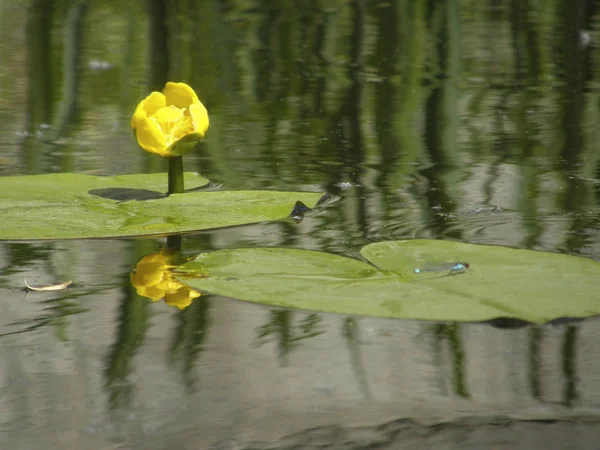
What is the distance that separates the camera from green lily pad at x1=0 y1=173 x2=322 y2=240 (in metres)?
1.56

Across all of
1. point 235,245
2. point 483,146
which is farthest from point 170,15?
point 235,245

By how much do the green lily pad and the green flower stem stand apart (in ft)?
0.06

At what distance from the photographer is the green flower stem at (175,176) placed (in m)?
1.79

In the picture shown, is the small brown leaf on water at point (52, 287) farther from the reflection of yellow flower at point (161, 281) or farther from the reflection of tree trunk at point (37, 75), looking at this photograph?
the reflection of tree trunk at point (37, 75)

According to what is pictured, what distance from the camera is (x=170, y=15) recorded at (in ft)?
17.8

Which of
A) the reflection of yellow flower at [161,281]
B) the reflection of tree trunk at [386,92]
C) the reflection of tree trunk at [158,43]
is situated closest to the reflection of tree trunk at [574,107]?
the reflection of tree trunk at [386,92]

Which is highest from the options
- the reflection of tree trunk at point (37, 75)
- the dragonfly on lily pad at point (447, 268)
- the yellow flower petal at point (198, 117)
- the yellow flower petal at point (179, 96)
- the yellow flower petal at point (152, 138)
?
the yellow flower petal at point (179, 96)

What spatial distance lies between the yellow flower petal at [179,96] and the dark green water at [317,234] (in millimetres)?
227

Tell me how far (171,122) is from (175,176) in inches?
3.8

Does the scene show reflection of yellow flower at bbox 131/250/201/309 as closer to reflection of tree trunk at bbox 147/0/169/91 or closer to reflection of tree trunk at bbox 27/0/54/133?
reflection of tree trunk at bbox 27/0/54/133

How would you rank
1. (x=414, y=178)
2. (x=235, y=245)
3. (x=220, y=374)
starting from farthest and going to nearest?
1. (x=414, y=178)
2. (x=235, y=245)
3. (x=220, y=374)

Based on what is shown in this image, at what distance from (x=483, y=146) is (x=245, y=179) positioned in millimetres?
622

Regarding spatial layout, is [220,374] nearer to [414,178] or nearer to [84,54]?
[414,178]

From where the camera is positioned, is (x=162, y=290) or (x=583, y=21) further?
(x=583, y=21)
